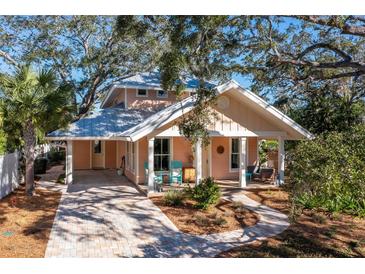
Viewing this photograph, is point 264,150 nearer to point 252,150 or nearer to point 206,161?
point 252,150

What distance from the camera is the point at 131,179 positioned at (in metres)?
18.7

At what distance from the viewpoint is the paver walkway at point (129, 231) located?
8.12 meters

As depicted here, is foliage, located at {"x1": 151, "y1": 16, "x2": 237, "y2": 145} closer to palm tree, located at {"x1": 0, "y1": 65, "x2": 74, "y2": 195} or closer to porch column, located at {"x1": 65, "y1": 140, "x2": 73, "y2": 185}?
palm tree, located at {"x1": 0, "y1": 65, "x2": 74, "y2": 195}

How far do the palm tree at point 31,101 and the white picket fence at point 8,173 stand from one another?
37.5 inches

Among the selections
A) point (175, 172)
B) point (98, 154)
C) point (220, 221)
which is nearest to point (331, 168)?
point (220, 221)

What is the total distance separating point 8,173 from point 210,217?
32.2 ft

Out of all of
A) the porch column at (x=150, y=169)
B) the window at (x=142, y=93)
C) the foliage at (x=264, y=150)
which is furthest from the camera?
the foliage at (x=264, y=150)

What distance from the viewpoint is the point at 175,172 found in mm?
17156

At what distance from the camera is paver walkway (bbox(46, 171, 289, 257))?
8117 mm

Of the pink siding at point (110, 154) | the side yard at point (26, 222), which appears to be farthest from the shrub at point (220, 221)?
the pink siding at point (110, 154)

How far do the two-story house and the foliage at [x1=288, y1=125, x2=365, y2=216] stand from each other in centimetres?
785

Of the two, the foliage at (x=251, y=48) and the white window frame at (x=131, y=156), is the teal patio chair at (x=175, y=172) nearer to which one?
the white window frame at (x=131, y=156)
